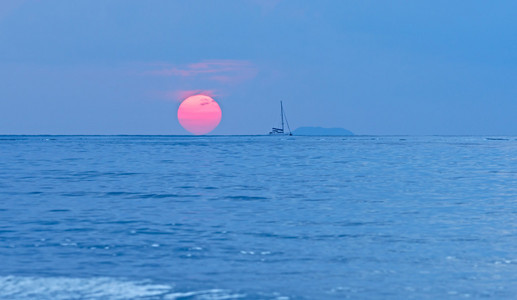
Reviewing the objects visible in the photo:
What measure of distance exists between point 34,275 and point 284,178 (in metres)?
23.8

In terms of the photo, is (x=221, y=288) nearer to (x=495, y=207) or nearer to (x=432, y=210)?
(x=432, y=210)

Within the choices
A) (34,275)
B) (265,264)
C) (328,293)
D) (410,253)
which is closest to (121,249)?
(34,275)

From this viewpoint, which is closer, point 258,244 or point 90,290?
point 90,290

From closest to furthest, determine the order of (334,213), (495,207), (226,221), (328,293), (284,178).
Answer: (328,293) < (226,221) < (334,213) < (495,207) < (284,178)

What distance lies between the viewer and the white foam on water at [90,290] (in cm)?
919

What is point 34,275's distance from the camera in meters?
10.5

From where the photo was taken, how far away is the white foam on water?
30.1 ft

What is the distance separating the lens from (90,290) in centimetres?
955

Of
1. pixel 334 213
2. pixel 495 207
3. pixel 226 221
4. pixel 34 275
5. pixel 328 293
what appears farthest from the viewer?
pixel 495 207

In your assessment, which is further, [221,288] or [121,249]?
[121,249]

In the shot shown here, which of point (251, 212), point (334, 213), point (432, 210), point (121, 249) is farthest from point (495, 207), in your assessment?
point (121, 249)

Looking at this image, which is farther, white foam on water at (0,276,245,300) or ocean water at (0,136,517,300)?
ocean water at (0,136,517,300)

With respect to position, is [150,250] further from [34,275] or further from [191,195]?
[191,195]

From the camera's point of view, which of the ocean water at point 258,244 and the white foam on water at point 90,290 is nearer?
the white foam on water at point 90,290
